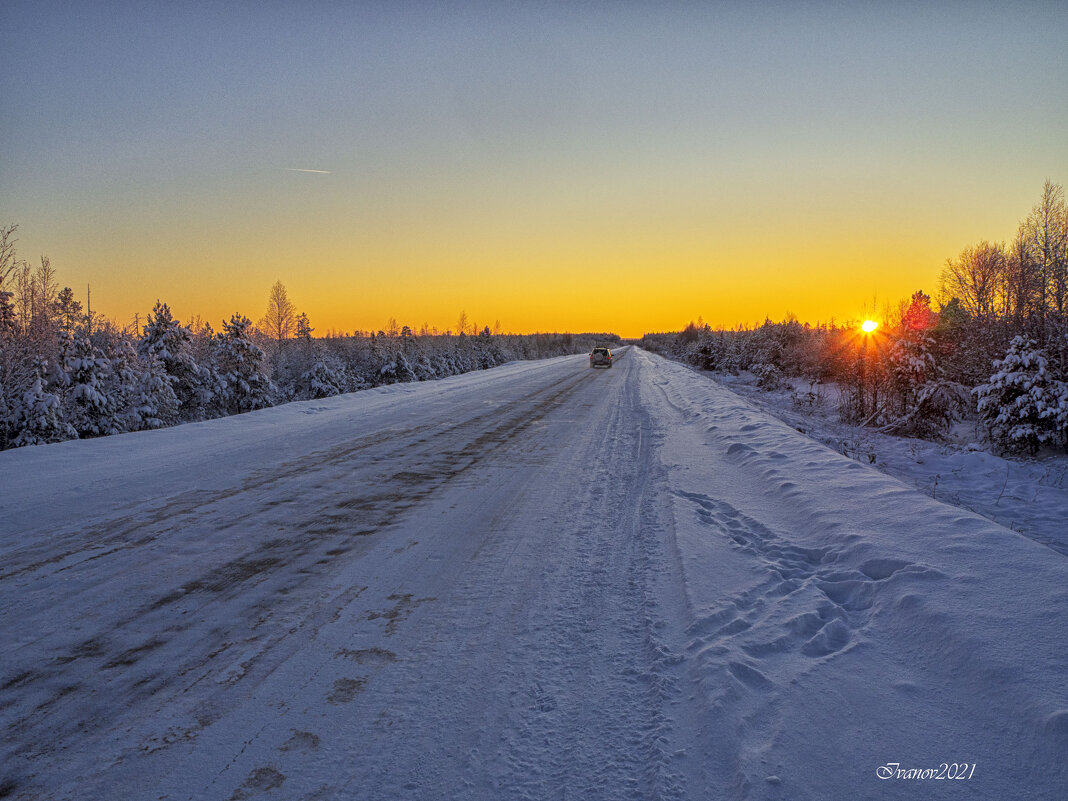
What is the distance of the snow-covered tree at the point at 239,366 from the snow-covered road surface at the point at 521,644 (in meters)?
27.3

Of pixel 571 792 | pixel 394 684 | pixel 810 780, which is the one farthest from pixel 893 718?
pixel 394 684

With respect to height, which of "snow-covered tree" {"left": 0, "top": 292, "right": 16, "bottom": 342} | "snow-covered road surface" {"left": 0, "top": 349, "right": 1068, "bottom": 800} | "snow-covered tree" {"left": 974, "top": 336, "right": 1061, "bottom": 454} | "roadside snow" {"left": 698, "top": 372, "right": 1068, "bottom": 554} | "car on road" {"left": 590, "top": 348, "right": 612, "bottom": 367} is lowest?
"roadside snow" {"left": 698, "top": 372, "right": 1068, "bottom": 554}

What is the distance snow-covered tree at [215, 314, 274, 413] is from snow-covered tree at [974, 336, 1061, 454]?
33.6 metres

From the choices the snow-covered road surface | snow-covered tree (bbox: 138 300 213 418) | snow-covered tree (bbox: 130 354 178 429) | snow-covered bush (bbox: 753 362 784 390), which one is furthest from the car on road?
the snow-covered road surface

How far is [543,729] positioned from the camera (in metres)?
2.35

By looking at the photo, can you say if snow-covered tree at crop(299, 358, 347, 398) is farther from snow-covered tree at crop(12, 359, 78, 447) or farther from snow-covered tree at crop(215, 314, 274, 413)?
snow-covered tree at crop(12, 359, 78, 447)

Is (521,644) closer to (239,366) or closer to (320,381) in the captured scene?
(239,366)

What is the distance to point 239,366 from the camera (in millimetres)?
31266

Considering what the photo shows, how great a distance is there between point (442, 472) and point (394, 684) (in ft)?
15.6

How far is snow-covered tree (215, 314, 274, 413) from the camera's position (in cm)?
3075

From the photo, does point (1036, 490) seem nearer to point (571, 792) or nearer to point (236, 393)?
point (571, 792)

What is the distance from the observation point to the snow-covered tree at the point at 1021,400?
35.9 feet

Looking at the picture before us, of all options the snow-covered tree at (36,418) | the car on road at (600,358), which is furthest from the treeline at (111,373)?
the car on road at (600,358)

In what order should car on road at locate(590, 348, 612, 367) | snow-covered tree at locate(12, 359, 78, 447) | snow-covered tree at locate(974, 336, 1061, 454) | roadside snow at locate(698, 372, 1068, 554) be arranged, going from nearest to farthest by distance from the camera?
roadside snow at locate(698, 372, 1068, 554), snow-covered tree at locate(974, 336, 1061, 454), snow-covered tree at locate(12, 359, 78, 447), car on road at locate(590, 348, 612, 367)
